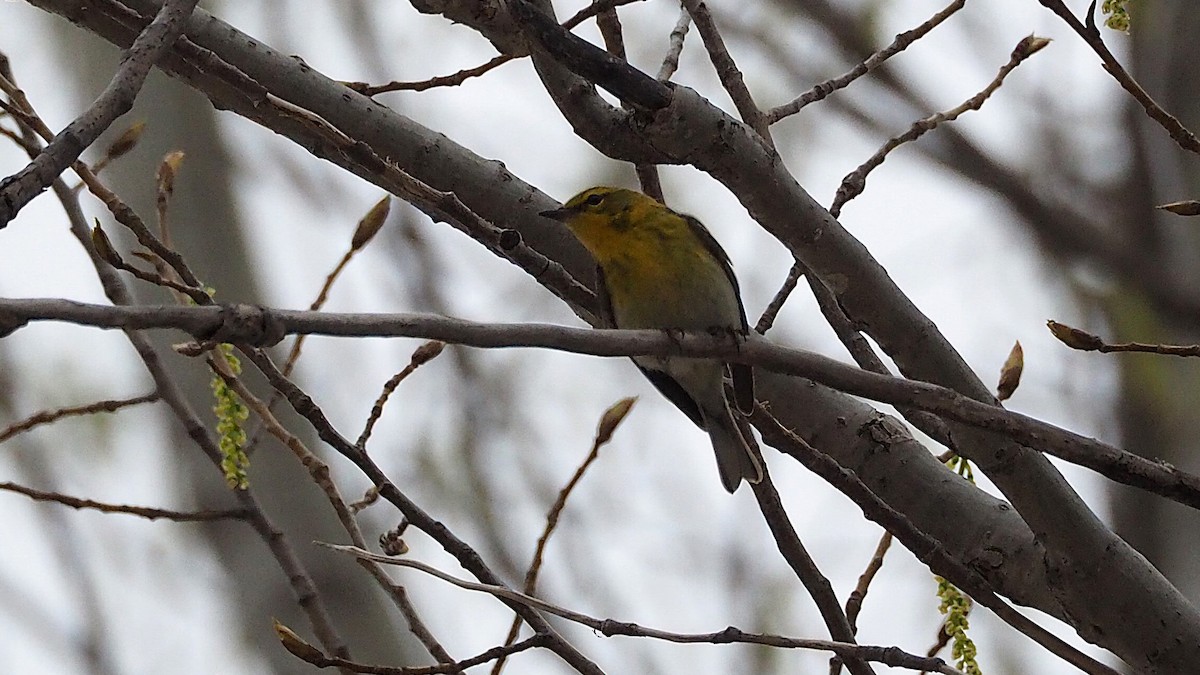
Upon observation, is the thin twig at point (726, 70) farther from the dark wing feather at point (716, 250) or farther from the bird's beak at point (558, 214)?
the dark wing feather at point (716, 250)

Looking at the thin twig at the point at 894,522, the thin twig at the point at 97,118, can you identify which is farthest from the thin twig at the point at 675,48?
the thin twig at the point at 97,118

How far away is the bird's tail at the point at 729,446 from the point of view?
3.52 meters

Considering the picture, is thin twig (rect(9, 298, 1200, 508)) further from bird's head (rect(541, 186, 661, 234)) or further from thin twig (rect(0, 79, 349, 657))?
bird's head (rect(541, 186, 661, 234))

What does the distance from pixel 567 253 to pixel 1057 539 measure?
4.06 ft

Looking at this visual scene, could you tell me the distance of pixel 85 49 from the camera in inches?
214

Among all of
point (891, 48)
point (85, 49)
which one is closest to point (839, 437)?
point (891, 48)

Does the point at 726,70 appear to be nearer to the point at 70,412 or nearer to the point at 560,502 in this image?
the point at 560,502

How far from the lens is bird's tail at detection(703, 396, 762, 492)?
352cm

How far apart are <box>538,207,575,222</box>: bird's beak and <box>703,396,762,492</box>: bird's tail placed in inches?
31.0

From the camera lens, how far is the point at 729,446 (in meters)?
3.86

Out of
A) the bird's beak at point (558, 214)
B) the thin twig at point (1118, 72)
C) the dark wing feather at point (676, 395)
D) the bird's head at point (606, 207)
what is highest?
the bird's head at point (606, 207)

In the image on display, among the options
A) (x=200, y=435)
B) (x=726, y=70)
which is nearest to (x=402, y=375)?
(x=200, y=435)

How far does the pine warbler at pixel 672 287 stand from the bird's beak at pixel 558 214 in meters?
0.52

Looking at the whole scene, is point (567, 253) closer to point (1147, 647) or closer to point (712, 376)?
point (712, 376)
